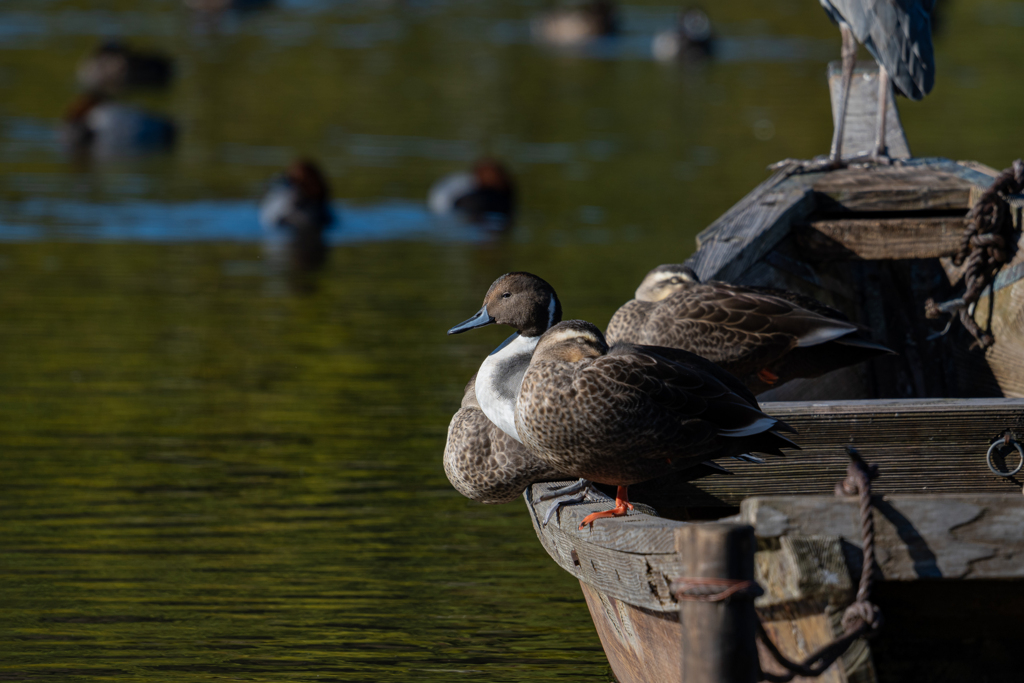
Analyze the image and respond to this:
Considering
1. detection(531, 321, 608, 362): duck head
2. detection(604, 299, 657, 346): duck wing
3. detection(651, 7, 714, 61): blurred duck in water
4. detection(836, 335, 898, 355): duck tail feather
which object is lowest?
detection(836, 335, 898, 355): duck tail feather

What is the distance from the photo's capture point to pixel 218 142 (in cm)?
2191

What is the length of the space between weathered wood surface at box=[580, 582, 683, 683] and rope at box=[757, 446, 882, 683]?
0.47 meters

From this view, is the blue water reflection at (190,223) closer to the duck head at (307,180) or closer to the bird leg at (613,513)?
the duck head at (307,180)

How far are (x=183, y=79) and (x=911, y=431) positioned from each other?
2619 centimetres

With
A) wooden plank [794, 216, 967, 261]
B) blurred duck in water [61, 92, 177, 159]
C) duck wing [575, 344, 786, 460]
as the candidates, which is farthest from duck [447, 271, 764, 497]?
blurred duck in water [61, 92, 177, 159]

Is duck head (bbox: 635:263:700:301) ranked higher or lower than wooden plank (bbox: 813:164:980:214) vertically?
lower

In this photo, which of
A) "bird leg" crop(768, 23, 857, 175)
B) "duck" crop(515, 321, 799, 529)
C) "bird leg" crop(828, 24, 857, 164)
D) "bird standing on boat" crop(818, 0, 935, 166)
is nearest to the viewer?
"duck" crop(515, 321, 799, 529)

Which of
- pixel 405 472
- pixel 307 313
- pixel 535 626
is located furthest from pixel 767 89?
pixel 535 626

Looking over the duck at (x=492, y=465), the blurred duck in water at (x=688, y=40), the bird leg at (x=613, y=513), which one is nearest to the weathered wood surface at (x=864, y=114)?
the duck at (x=492, y=465)

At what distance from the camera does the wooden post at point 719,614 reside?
3.17m

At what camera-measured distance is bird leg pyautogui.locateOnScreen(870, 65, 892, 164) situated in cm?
752

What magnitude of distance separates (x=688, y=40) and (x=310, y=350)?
23175mm

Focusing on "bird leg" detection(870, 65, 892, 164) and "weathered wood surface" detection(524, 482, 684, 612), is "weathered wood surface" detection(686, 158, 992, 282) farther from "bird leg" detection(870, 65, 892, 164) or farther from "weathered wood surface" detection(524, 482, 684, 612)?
"weathered wood surface" detection(524, 482, 684, 612)

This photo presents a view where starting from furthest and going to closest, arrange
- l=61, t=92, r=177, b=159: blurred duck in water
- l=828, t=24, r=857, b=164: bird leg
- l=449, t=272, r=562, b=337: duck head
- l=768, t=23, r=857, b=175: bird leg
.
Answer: l=61, t=92, r=177, b=159: blurred duck in water
l=828, t=24, r=857, b=164: bird leg
l=768, t=23, r=857, b=175: bird leg
l=449, t=272, r=562, b=337: duck head
